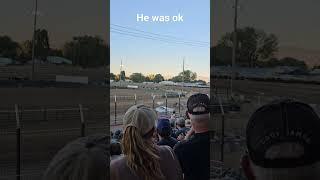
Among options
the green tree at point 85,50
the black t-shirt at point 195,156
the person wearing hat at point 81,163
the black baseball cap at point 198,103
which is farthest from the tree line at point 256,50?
the person wearing hat at point 81,163

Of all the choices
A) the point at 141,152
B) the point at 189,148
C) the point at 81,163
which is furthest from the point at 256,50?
the point at 81,163

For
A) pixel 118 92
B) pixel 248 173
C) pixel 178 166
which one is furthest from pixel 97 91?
pixel 248 173

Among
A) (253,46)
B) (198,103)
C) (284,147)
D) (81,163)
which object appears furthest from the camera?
(253,46)

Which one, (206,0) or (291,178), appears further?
(206,0)

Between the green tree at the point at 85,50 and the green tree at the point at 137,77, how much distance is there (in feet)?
0.39

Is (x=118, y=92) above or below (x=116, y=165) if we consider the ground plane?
above

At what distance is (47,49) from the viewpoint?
50.5 inches

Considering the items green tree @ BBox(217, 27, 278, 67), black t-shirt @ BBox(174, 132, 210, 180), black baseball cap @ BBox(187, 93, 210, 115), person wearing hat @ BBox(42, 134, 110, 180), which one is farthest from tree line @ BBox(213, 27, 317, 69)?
person wearing hat @ BBox(42, 134, 110, 180)

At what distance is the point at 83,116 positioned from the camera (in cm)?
132

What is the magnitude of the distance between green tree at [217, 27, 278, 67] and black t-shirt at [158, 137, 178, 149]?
361mm

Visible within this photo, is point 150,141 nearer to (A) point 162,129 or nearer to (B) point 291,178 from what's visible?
(A) point 162,129

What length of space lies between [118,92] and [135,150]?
0.65 ft

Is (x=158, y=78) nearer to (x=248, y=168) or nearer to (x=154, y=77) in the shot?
(x=154, y=77)

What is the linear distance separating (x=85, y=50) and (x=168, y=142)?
1.37 feet
